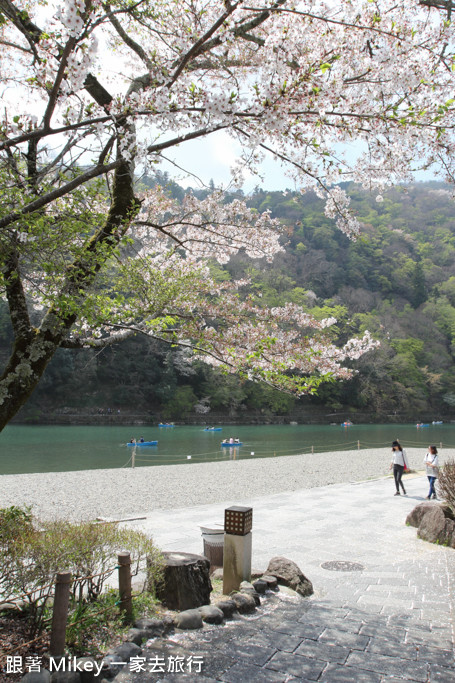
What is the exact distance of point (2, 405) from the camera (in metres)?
3.25

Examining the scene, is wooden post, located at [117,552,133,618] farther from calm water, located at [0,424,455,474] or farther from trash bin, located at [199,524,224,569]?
calm water, located at [0,424,455,474]

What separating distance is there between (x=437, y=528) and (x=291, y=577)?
313 centimetres

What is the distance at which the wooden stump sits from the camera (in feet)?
11.7

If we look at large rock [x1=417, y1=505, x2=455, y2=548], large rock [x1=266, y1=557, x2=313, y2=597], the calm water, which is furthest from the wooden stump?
the calm water

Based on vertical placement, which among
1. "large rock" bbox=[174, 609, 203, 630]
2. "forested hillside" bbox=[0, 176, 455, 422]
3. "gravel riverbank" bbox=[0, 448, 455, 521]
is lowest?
Answer: "gravel riverbank" bbox=[0, 448, 455, 521]

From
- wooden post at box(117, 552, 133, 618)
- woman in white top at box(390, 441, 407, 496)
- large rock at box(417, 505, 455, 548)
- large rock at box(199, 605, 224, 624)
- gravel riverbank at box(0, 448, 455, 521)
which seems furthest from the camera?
woman in white top at box(390, 441, 407, 496)

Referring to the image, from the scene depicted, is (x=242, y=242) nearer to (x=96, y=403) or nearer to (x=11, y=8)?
(x=11, y=8)

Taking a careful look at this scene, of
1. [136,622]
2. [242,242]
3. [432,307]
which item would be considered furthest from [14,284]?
[432,307]

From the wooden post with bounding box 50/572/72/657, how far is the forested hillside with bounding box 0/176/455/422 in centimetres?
2179

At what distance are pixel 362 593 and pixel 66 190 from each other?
446 cm

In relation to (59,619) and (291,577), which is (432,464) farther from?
(59,619)

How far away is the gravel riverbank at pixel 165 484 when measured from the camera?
32.1 ft

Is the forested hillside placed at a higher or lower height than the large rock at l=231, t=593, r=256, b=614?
higher

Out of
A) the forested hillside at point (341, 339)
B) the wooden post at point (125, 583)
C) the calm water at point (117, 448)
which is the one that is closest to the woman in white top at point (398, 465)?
the wooden post at point (125, 583)
